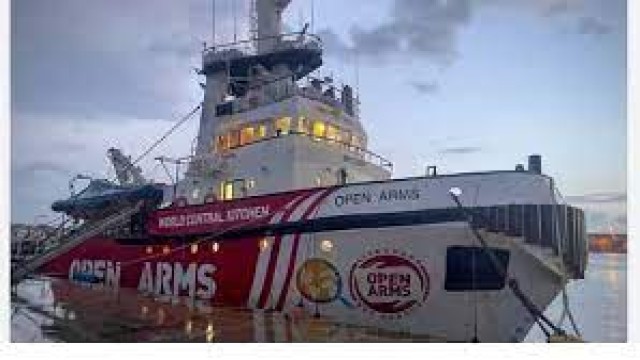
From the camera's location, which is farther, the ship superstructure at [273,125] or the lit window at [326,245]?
the ship superstructure at [273,125]

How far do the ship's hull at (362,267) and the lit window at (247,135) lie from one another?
0.53 m

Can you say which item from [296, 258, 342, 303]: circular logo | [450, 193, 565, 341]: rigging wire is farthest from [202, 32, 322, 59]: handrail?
[450, 193, 565, 341]: rigging wire

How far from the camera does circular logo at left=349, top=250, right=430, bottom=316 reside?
2904 millimetres

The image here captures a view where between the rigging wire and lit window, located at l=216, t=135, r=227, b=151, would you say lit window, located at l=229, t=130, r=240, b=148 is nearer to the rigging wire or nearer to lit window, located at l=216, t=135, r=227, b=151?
lit window, located at l=216, t=135, r=227, b=151

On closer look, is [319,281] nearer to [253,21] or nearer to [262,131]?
[262,131]

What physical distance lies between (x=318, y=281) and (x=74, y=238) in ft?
4.41

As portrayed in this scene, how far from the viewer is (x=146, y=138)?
3342mm

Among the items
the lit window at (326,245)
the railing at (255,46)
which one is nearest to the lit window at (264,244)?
the lit window at (326,245)

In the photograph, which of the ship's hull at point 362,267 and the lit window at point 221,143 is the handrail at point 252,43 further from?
the ship's hull at point 362,267

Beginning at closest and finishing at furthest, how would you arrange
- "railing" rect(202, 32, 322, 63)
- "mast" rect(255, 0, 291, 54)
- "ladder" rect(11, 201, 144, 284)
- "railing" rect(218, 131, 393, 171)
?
"ladder" rect(11, 201, 144, 284) < "railing" rect(218, 131, 393, 171) < "railing" rect(202, 32, 322, 63) < "mast" rect(255, 0, 291, 54)

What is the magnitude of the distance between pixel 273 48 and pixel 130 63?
80 cm

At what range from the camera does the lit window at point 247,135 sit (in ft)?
12.9

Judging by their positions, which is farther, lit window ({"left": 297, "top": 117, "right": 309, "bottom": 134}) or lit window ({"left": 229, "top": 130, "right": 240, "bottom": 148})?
lit window ({"left": 229, "top": 130, "right": 240, "bottom": 148})

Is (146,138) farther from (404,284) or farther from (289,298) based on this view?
(404,284)
